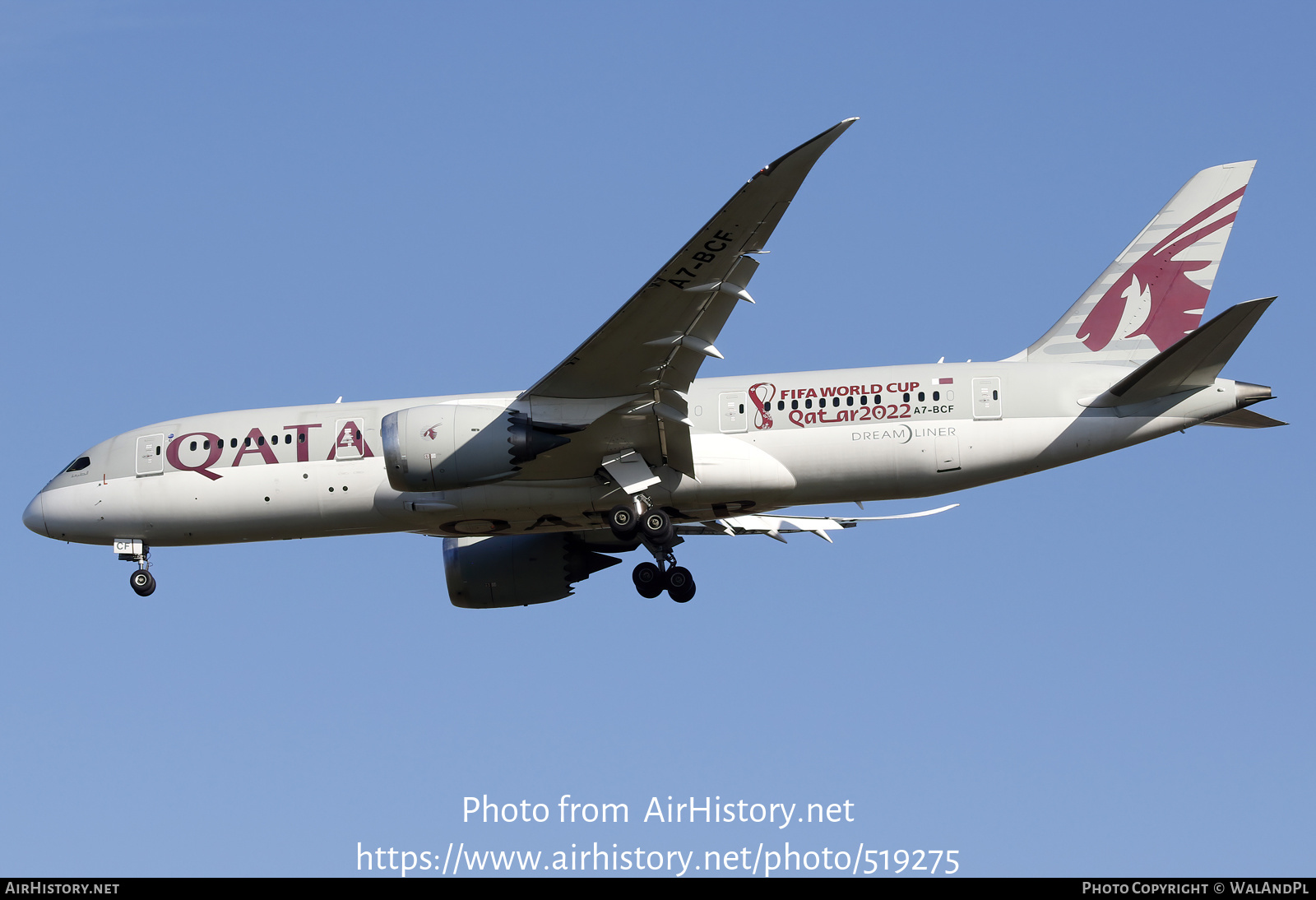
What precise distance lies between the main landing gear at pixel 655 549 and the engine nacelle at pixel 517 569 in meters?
2.38

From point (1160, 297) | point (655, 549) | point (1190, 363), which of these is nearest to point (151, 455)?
point (655, 549)

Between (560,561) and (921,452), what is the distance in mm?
8073

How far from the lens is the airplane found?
24984 mm

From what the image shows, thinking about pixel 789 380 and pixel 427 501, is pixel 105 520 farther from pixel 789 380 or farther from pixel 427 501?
pixel 789 380

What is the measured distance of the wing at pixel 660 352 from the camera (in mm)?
21406

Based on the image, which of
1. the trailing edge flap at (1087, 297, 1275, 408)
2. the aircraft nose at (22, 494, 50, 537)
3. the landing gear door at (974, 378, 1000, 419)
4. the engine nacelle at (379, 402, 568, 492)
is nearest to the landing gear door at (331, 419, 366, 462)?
the engine nacelle at (379, 402, 568, 492)

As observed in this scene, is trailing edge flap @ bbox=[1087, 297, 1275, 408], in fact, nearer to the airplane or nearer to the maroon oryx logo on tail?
the airplane

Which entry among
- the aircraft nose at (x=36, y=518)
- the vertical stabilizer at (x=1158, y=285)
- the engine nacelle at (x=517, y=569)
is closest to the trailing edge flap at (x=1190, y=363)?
the vertical stabilizer at (x=1158, y=285)

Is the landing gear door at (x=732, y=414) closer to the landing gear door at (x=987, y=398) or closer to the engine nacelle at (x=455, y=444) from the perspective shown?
the engine nacelle at (x=455, y=444)

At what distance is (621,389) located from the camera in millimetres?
25062

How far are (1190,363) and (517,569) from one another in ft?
43.3

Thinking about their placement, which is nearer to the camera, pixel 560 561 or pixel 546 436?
pixel 546 436
